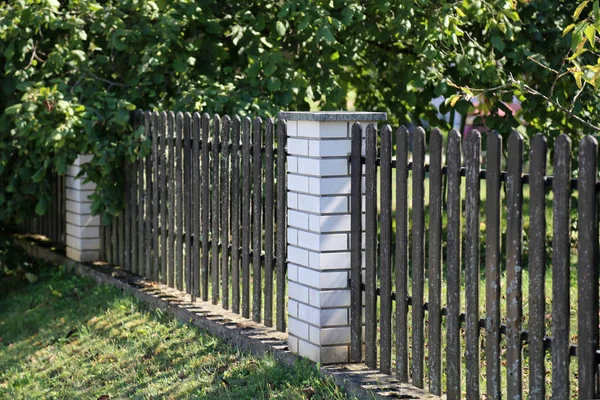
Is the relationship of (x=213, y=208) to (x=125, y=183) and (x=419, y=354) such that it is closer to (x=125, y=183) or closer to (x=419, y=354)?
(x=125, y=183)

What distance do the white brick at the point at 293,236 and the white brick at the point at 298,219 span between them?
38 mm


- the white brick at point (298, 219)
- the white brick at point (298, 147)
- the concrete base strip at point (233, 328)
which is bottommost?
the concrete base strip at point (233, 328)

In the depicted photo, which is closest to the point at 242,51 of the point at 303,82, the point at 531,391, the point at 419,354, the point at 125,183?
the point at 303,82

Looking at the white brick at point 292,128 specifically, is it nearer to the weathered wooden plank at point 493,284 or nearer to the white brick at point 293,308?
the white brick at point 293,308

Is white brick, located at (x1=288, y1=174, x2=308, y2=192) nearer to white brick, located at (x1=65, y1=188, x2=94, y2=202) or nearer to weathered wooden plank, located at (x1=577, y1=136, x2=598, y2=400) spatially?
weathered wooden plank, located at (x1=577, y1=136, x2=598, y2=400)

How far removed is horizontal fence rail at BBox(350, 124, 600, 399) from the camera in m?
4.17

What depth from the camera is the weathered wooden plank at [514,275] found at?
443cm

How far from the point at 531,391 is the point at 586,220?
871 mm

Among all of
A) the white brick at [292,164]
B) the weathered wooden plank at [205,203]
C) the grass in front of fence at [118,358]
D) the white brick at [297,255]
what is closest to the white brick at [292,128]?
the white brick at [292,164]

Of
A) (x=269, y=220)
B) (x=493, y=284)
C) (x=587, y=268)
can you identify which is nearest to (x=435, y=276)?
(x=493, y=284)

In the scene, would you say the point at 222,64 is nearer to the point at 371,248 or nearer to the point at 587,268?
the point at 371,248

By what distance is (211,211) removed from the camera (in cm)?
738

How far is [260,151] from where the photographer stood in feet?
21.2

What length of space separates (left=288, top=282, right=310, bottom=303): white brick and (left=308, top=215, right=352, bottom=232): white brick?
43 centimetres
